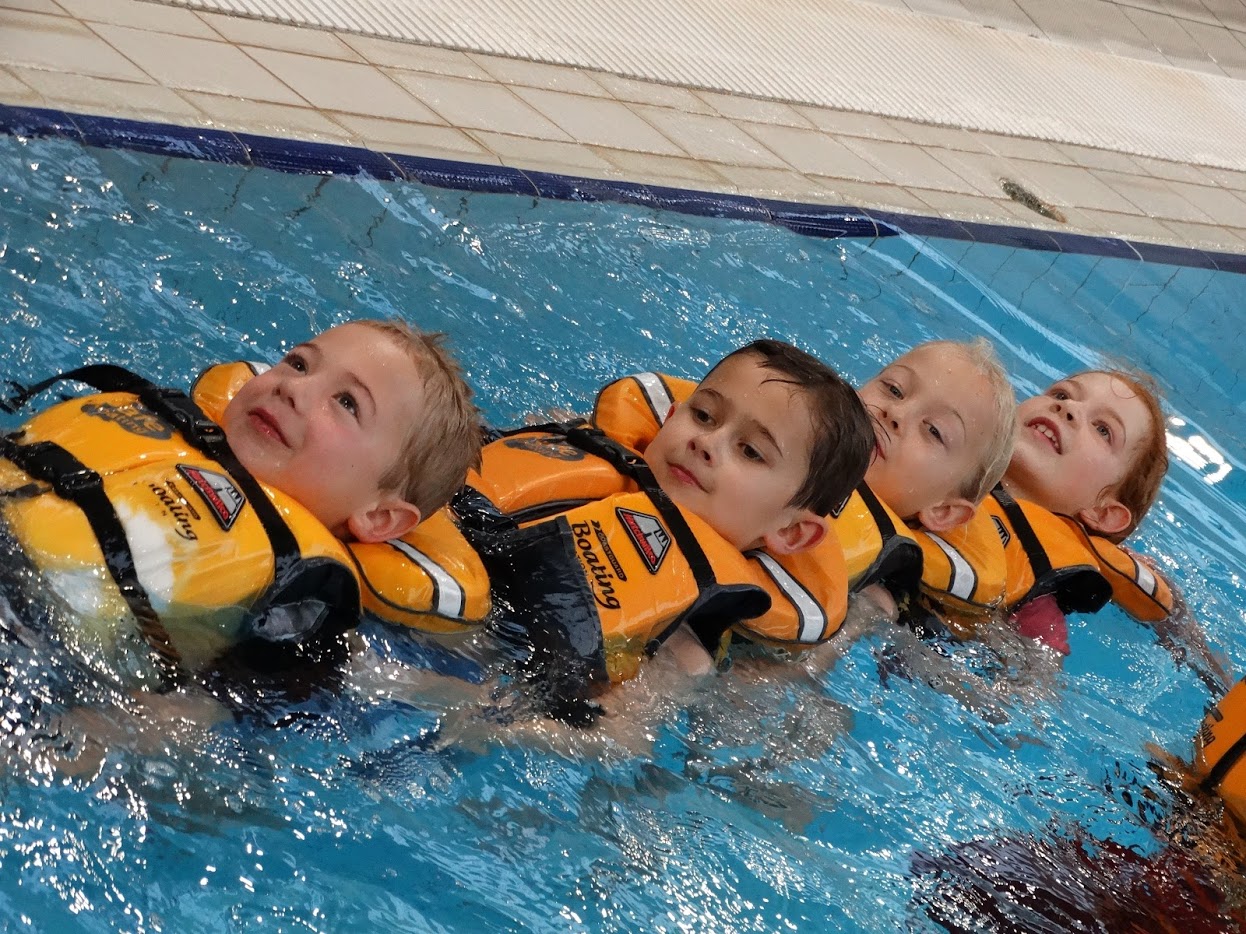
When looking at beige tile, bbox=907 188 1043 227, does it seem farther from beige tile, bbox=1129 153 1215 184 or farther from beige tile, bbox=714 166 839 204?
beige tile, bbox=1129 153 1215 184

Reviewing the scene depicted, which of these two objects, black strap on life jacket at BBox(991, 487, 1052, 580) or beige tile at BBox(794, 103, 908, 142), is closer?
black strap on life jacket at BBox(991, 487, 1052, 580)

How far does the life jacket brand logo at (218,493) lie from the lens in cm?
268

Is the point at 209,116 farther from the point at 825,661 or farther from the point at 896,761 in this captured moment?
the point at 896,761

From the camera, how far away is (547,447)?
361 centimetres

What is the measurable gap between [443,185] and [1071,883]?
3.00 metres

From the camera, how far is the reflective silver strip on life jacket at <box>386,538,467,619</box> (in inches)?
118

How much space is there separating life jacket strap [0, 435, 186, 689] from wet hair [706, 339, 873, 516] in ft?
4.84

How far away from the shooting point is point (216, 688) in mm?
2746

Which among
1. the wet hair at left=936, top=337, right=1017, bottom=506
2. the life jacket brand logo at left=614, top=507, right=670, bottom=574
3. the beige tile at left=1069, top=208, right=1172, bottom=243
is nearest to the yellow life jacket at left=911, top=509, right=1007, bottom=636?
the wet hair at left=936, top=337, right=1017, bottom=506

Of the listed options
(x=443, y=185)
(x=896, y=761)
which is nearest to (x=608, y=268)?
(x=443, y=185)

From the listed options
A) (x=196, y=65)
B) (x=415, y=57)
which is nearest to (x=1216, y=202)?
(x=415, y=57)

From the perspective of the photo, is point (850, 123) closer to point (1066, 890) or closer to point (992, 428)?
point (992, 428)

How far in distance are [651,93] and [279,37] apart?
1.78 m

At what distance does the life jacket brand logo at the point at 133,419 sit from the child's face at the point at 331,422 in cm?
16
